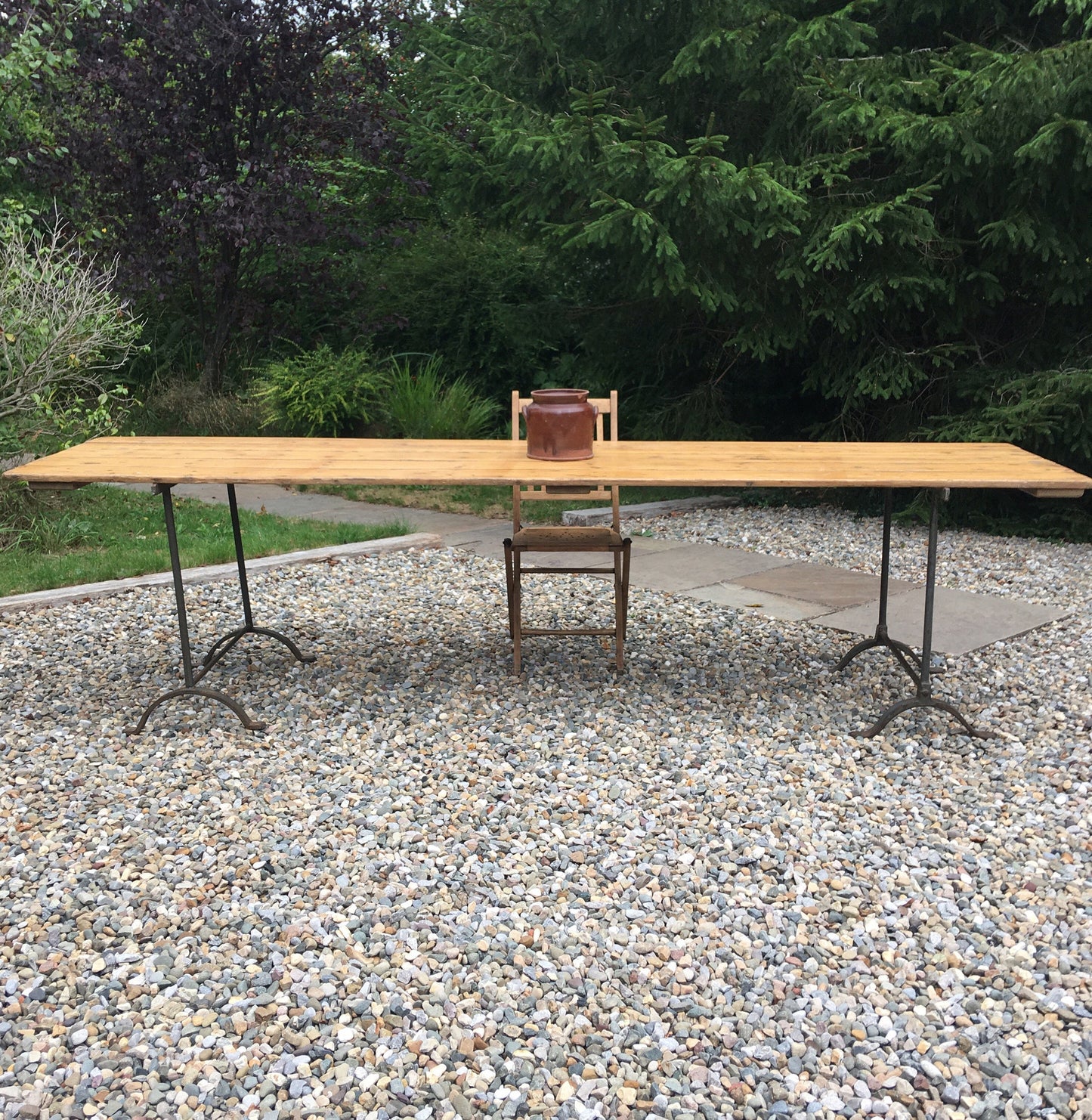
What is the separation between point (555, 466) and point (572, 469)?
9cm

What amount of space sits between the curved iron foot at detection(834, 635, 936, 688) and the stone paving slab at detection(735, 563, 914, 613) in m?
0.80

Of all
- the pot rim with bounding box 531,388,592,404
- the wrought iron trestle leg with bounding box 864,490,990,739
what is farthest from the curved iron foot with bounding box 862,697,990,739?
the pot rim with bounding box 531,388,592,404

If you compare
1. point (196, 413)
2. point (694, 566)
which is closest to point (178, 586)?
point (694, 566)

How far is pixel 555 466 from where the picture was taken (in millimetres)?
3467

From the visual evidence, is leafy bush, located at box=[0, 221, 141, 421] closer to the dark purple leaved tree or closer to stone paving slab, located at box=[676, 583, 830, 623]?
the dark purple leaved tree

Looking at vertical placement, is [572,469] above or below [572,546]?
above

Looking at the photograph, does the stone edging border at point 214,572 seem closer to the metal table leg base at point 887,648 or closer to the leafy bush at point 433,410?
the leafy bush at point 433,410

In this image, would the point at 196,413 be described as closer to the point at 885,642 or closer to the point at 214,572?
the point at 214,572

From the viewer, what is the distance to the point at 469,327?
399 inches

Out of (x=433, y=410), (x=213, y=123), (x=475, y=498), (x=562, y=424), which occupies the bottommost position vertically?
(x=475, y=498)

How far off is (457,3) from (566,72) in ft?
13.8

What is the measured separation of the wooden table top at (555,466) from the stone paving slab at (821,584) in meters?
1.30

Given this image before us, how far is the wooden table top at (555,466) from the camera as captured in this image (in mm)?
3221

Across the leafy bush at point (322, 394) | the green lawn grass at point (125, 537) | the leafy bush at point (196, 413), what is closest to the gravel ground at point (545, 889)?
the green lawn grass at point (125, 537)
